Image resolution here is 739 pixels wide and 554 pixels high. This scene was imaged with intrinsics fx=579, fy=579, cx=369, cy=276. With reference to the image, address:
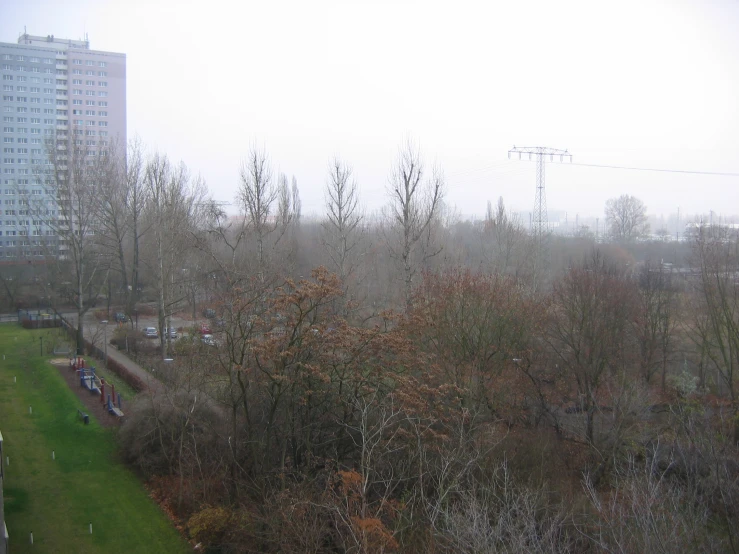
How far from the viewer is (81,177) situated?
24781 millimetres

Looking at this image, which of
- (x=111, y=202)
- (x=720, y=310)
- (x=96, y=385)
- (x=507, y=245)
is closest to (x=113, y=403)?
(x=96, y=385)

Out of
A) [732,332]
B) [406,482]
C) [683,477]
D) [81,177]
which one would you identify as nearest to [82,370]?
[81,177]

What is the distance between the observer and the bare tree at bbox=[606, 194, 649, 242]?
164 ft

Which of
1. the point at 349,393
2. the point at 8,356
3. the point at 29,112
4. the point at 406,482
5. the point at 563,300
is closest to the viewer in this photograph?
the point at 406,482

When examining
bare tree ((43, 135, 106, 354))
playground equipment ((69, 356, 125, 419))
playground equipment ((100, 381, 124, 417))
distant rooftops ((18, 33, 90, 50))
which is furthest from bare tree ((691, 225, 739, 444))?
distant rooftops ((18, 33, 90, 50))

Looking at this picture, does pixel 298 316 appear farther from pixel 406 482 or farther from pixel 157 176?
pixel 157 176

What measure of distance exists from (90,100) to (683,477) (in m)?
47.5

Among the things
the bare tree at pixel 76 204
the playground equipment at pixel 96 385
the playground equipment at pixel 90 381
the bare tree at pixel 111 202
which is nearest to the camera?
the playground equipment at pixel 96 385

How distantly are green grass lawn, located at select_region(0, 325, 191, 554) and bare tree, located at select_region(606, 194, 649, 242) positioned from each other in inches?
1768

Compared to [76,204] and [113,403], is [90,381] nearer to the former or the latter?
[113,403]

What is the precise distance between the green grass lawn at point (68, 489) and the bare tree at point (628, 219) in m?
44.9

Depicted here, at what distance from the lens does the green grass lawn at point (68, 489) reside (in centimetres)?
990

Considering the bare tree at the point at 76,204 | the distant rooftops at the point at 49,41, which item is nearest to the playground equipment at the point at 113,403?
the bare tree at the point at 76,204

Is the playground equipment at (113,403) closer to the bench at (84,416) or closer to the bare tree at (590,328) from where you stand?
the bench at (84,416)
